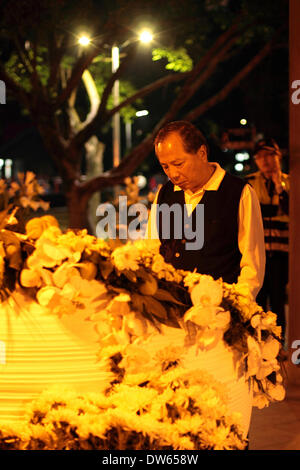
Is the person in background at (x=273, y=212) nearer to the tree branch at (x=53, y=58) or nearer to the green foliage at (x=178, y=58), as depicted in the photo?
the tree branch at (x=53, y=58)

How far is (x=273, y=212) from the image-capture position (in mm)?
7449

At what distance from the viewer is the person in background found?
7.25m

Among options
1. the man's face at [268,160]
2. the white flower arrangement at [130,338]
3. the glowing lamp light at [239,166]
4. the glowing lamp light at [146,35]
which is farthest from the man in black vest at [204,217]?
the glowing lamp light at [239,166]

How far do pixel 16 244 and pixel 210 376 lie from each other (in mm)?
802

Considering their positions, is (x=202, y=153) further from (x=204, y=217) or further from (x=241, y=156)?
(x=241, y=156)

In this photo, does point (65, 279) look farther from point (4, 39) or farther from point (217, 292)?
point (4, 39)

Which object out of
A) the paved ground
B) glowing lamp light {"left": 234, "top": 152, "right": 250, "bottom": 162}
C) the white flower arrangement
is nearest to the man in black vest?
the white flower arrangement

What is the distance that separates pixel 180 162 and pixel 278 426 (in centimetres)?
213

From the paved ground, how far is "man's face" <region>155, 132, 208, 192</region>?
1571 millimetres

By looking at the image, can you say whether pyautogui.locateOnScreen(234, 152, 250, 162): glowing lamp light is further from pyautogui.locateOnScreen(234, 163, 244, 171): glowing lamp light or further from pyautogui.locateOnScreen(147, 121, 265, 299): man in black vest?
pyautogui.locateOnScreen(147, 121, 265, 299): man in black vest

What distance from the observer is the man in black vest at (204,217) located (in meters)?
3.92

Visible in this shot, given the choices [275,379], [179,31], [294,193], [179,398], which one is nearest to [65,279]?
[179,398]

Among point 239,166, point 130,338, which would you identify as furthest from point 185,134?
point 239,166

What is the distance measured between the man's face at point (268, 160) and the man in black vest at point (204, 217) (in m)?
3.02
